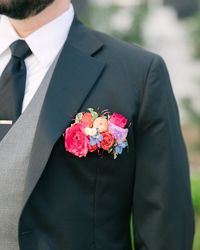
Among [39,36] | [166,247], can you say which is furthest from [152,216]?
[39,36]

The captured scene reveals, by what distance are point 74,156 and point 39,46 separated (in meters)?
0.40

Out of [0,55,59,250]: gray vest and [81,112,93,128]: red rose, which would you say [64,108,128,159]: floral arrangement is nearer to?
[81,112,93,128]: red rose

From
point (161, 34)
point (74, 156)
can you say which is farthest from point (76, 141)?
point (161, 34)

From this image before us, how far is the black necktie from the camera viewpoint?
8.96ft

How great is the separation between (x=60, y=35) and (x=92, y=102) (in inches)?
10.8

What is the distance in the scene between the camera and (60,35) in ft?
9.33

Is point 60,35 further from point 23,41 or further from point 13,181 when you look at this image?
point 13,181

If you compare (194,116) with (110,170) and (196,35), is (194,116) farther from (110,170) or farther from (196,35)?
(110,170)

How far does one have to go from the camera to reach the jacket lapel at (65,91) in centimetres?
262

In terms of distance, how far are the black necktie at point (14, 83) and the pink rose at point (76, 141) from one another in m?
0.18

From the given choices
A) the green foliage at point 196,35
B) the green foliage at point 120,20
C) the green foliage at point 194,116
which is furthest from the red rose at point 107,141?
the green foliage at point 120,20

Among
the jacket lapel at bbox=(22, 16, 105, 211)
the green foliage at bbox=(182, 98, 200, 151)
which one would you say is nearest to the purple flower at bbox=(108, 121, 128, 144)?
the jacket lapel at bbox=(22, 16, 105, 211)

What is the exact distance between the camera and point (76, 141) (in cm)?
267

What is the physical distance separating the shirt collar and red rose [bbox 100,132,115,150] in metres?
0.31
